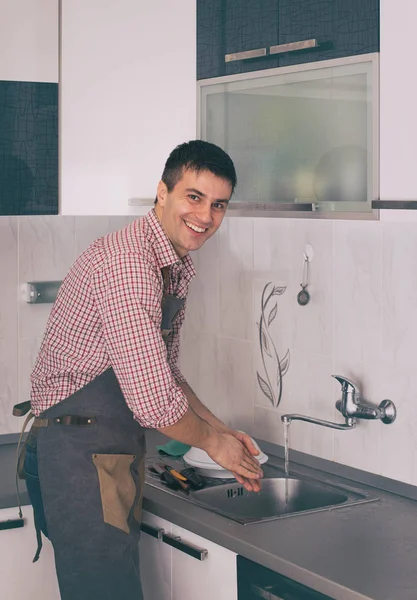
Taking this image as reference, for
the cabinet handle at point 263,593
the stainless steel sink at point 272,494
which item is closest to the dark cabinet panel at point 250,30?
the stainless steel sink at point 272,494

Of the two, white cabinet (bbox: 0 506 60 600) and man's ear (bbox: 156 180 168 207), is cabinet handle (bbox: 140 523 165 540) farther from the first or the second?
man's ear (bbox: 156 180 168 207)

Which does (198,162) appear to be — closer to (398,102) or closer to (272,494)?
(398,102)

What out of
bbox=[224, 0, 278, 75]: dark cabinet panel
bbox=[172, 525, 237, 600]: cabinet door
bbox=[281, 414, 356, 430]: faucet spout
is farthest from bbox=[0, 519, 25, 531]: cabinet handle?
bbox=[224, 0, 278, 75]: dark cabinet panel

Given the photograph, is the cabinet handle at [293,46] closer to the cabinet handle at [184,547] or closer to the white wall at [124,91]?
the white wall at [124,91]

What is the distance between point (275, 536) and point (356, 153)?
2.90ft

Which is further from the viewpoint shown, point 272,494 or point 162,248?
point 272,494

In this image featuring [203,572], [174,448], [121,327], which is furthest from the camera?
[174,448]

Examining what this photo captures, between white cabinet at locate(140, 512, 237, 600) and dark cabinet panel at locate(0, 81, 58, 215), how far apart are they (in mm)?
951

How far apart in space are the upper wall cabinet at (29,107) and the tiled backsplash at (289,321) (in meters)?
0.44

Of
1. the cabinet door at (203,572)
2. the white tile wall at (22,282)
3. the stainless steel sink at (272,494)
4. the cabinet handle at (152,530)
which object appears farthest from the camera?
the white tile wall at (22,282)

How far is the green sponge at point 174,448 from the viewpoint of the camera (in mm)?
2975

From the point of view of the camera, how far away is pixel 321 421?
106 inches

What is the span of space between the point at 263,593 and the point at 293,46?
126 cm

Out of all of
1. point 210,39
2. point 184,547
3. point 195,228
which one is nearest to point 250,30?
point 210,39
